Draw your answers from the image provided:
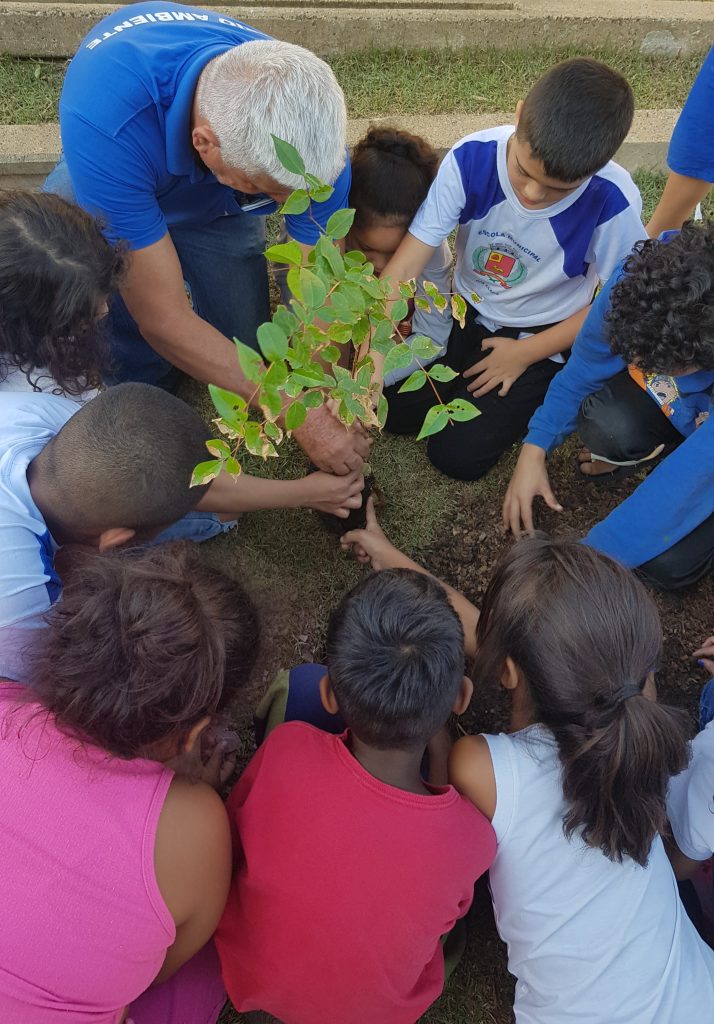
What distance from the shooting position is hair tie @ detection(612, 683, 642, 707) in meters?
1.32

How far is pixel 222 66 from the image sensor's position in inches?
65.7

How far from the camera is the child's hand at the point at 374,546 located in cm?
214

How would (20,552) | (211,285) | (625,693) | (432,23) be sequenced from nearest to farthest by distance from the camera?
1. (625,693)
2. (20,552)
3. (211,285)
4. (432,23)

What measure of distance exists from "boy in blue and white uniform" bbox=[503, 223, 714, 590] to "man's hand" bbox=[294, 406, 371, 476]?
0.60m

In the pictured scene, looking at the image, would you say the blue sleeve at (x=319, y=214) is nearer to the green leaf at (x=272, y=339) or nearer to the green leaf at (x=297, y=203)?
the green leaf at (x=297, y=203)

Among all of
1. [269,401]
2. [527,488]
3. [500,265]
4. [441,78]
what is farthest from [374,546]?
[441,78]

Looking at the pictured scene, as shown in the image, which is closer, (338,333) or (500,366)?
(338,333)

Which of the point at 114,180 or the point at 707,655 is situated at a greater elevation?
the point at 114,180

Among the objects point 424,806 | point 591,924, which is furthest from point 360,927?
point 591,924

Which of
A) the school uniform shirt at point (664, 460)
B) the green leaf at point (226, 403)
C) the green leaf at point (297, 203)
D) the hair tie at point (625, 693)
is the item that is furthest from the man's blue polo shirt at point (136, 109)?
the hair tie at point (625, 693)

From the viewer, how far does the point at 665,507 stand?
1832mm

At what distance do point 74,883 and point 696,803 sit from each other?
1.26 metres

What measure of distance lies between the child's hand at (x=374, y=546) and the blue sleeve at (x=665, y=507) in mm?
564

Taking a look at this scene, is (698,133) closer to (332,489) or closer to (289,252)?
(332,489)
